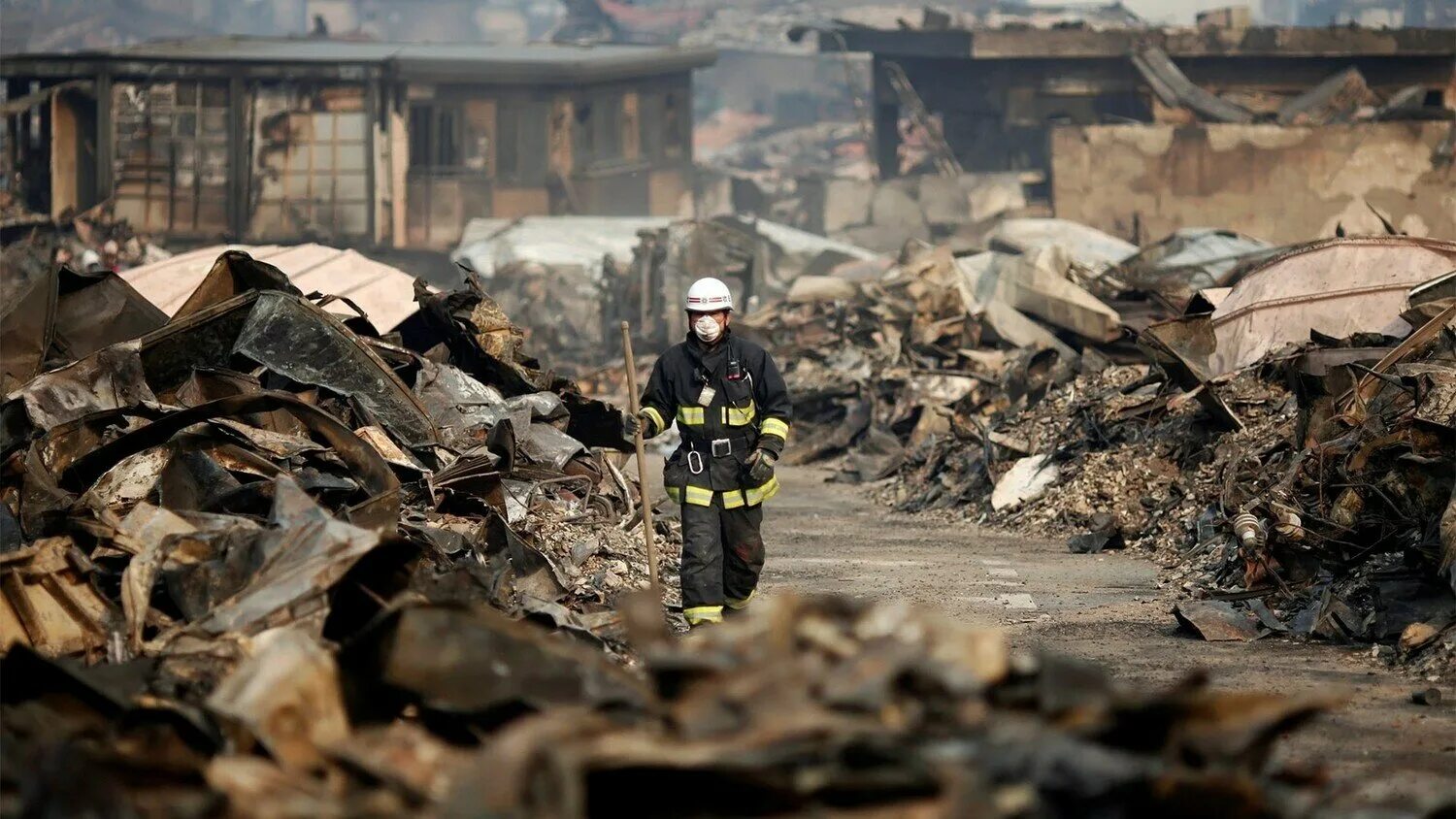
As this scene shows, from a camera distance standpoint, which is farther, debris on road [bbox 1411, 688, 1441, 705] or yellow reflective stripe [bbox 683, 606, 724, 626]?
yellow reflective stripe [bbox 683, 606, 724, 626]

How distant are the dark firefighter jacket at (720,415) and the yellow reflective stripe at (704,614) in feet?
1.62

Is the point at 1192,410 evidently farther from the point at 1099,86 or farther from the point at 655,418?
the point at 1099,86

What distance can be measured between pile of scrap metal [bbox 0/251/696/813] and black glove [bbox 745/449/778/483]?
3.21 feet

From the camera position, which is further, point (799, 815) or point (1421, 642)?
point (1421, 642)

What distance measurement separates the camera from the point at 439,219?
28.6 metres

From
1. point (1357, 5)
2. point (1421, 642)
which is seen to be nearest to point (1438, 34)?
point (1421, 642)

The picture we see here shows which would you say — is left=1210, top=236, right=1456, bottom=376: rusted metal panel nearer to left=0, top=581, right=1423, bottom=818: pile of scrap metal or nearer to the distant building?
left=0, top=581, right=1423, bottom=818: pile of scrap metal

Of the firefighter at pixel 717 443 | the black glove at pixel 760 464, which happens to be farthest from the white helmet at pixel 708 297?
the black glove at pixel 760 464

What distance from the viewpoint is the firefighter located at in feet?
26.3

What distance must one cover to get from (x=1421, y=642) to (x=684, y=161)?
1092 inches

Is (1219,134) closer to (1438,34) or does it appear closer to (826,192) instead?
(1438,34)

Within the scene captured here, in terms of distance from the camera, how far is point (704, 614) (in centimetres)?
797

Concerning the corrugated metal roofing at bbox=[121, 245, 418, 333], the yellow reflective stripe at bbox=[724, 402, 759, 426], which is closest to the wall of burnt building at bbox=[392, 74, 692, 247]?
the corrugated metal roofing at bbox=[121, 245, 418, 333]

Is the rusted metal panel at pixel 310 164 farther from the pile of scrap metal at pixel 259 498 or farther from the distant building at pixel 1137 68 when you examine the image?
the pile of scrap metal at pixel 259 498
